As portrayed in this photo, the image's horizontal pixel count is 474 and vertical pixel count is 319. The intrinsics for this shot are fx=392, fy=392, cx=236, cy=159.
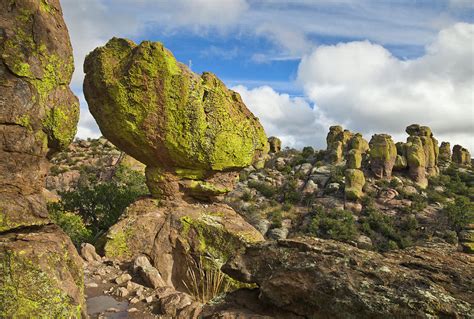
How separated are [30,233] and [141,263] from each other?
4344 millimetres

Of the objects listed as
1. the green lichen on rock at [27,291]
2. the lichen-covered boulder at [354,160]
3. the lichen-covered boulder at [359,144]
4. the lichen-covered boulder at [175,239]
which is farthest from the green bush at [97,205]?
the lichen-covered boulder at [359,144]

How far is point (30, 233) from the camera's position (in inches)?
235

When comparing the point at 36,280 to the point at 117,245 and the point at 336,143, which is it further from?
the point at 336,143

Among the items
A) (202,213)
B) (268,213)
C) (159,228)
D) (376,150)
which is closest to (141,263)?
(159,228)

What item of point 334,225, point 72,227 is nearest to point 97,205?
point 72,227

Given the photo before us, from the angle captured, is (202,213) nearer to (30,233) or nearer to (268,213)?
(30,233)

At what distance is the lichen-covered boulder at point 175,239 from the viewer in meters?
11.3

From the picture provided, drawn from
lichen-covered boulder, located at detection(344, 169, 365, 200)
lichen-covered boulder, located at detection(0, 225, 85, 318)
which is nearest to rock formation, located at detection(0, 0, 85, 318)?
lichen-covered boulder, located at detection(0, 225, 85, 318)

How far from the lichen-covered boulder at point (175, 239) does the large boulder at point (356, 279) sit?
6.20 m

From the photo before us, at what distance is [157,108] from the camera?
38.8 ft

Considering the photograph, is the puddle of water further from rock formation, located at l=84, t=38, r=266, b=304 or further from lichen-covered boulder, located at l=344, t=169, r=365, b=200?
lichen-covered boulder, located at l=344, t=169, r=365, b=200

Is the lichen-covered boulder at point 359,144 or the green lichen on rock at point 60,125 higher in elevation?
the lichen-covered boulder at point 359,144

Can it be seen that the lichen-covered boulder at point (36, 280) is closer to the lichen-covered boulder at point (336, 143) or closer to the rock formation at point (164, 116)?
the rock formation at point (164, 116)

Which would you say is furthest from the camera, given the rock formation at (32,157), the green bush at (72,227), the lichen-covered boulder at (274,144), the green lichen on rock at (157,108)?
the lichen-covered boulder at (274,144)
